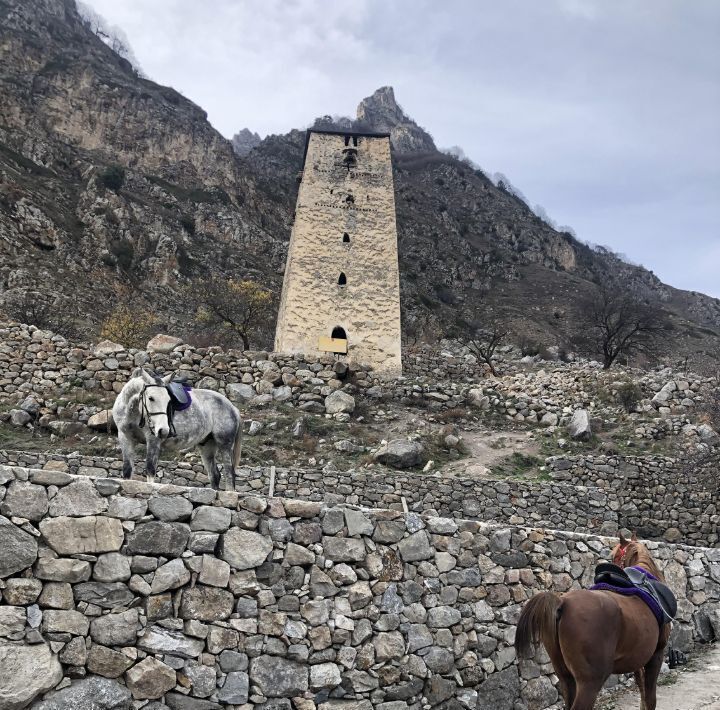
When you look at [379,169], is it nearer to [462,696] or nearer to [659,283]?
[462,696]

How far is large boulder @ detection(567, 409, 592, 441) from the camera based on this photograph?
56.1 ft

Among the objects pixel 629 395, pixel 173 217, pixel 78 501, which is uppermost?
pixel 173 217

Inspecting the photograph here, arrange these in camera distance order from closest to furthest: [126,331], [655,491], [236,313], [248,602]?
1. [248,602]
2. [655,491]
3. [126,331]
4. [236,313]

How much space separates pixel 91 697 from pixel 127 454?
3163 millimetres

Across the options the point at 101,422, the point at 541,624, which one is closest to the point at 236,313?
the point at 101,422

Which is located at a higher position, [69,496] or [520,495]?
[69,496]

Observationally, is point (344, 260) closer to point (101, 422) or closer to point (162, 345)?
point (162, 345)

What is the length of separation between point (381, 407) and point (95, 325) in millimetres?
21062

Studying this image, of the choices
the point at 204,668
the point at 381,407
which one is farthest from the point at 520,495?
the point at 204,668

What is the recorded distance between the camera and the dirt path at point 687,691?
6.21 meters

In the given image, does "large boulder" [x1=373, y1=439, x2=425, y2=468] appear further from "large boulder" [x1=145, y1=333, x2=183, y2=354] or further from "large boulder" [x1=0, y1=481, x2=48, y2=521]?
"large boulder" [x1=0, y1=481, x2=48, y2=521]

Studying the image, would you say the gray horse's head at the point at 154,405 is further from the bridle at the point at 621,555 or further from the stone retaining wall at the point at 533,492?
the stone retaining wall at the point at 533,492

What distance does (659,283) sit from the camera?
83438mm

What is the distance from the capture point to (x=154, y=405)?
7.27 meters
